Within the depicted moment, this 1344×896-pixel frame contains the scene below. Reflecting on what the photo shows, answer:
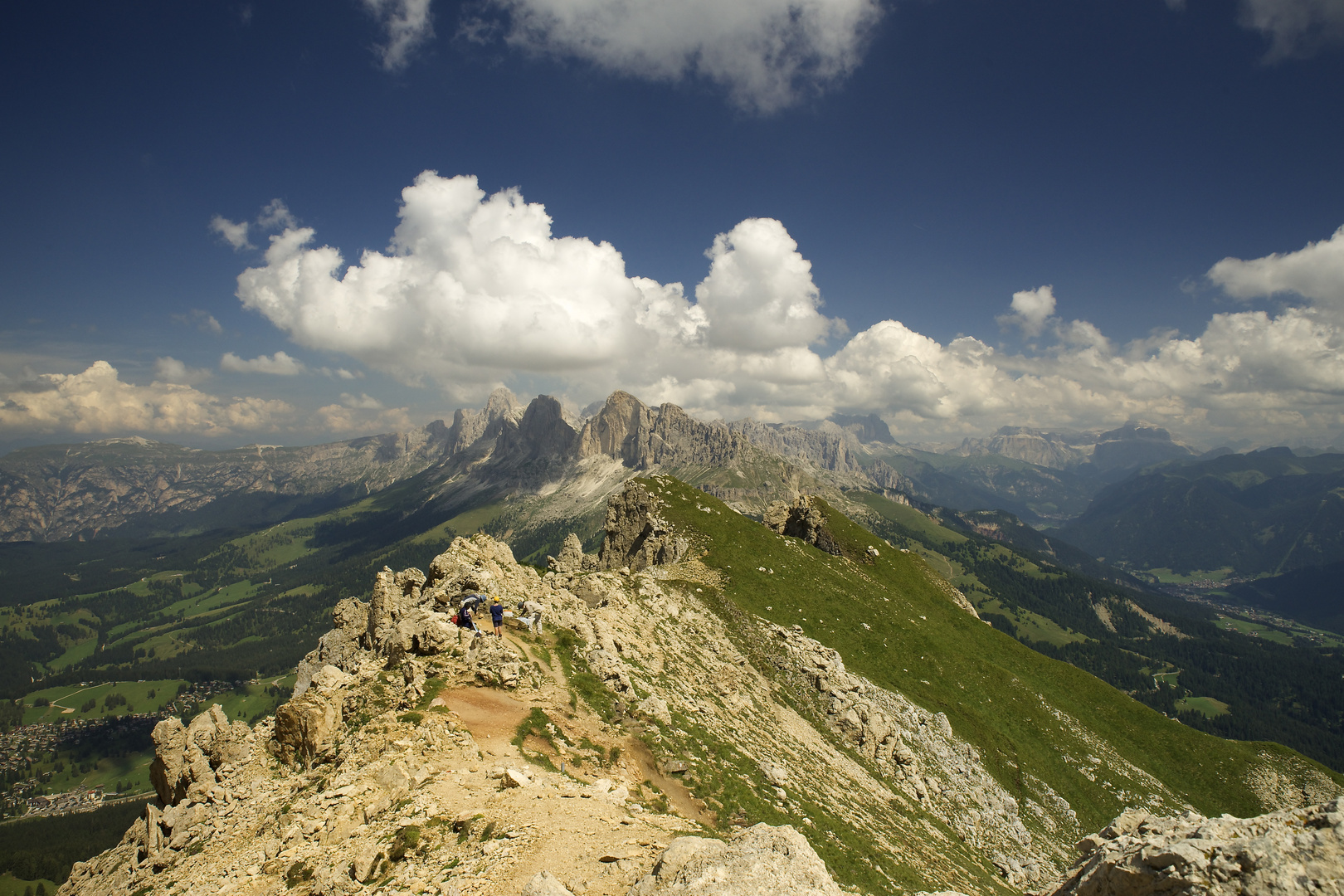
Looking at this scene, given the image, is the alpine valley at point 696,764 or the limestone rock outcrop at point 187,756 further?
the limestone rock outcrop at point 187,756

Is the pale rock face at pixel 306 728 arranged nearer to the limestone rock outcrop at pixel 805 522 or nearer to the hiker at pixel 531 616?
the hiker at pixel 531 616

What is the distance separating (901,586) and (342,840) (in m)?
84.5

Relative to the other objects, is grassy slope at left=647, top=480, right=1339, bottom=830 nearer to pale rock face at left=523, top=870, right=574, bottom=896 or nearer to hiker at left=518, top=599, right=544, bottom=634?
hiker at left=518, top=599, right=544, bottom=634

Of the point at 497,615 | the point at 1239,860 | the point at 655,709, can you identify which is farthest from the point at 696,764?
the point at 1239,860

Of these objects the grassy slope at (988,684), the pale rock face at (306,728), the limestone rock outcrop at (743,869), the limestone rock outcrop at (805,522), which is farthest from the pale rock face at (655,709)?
the limestone rock outcrop at (805,522)

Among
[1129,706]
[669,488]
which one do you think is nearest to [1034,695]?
[1129,706]

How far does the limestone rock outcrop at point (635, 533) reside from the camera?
7831 centimetres

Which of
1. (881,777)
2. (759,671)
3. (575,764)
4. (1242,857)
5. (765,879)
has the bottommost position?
(881,777)

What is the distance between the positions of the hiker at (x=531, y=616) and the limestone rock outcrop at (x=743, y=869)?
19.2 metres

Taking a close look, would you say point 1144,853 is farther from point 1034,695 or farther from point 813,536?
point 813,536

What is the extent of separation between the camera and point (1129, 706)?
6750cm

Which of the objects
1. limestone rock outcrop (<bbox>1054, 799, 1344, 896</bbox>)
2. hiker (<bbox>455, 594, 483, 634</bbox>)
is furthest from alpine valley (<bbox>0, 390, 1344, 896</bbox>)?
hiker (<bbox>455, 594, 483, 634</bbox>)

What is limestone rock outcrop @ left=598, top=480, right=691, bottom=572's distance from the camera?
78312mm

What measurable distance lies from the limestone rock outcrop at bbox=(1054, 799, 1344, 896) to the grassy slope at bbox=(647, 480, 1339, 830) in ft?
154
